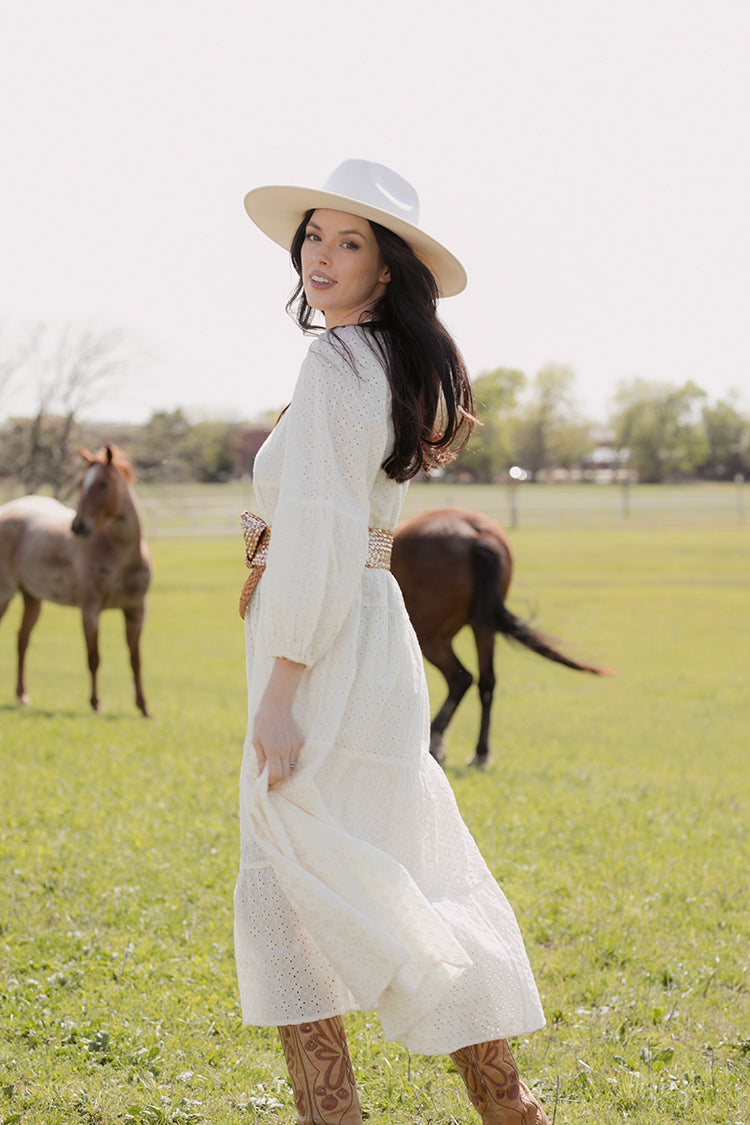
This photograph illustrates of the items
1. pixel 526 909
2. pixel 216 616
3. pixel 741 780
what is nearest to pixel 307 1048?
pixel 526 909

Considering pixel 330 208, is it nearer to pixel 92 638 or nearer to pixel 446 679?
pixel 446 679

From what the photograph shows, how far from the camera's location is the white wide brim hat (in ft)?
7.27

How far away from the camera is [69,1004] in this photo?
3.38m

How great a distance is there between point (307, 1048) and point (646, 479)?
10579cm

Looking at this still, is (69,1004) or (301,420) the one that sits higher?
(301,420)

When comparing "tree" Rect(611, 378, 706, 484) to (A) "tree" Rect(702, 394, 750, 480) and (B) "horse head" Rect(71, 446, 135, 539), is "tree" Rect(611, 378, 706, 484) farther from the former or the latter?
(B) "horse head" Rect(71, 446, 135, 539)

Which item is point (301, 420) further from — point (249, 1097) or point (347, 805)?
point (249, 1097)

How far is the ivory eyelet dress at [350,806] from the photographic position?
206cm

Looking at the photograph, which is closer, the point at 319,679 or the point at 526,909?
the point at 319,679

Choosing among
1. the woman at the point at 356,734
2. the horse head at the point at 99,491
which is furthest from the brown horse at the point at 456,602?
the woman at the point at 356,734

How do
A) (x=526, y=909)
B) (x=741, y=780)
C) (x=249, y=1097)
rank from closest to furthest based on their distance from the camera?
1. (x=249, y=1097)
2. (x=526, y=909)
3. (x=741, y=780)

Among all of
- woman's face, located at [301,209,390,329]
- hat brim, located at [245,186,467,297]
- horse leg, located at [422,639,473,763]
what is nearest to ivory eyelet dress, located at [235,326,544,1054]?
woman's face, located at [301,209,390,329]

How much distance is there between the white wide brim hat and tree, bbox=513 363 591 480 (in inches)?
3826

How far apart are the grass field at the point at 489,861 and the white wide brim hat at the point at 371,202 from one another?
2152 mm
